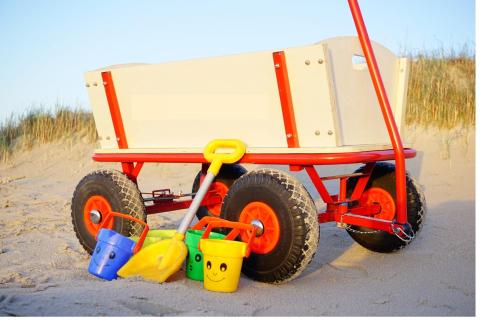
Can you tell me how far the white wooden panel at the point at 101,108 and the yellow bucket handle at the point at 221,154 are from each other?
1.10m

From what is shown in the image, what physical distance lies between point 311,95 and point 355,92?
15.6 inches

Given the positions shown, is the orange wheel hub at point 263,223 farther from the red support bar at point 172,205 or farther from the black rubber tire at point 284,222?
the red support bar at point 172,205

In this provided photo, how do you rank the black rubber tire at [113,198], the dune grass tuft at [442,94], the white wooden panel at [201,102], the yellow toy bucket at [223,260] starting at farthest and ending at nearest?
1. the dune grass tuft at [442,94]
2. the black rubber tire at [113,198]
3. the white wooden panel at [201,102]
4. the yellow toy bucket at [223,260]

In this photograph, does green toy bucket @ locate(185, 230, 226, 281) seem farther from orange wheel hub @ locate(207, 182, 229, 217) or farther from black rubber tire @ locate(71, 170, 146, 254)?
orange wheel hub @ locate(207, 182, 229, 217)

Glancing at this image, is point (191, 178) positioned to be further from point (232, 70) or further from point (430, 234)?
point (232, 70)

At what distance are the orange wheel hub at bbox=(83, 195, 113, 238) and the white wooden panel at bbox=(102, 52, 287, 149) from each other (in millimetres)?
503

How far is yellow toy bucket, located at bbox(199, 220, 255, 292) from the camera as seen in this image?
3070 millimetres

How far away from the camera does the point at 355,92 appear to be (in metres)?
3.48

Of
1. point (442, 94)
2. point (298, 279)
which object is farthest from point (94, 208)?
point (442, 94)

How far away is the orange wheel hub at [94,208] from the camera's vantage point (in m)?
4.10

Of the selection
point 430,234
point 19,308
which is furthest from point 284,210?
point 430,234

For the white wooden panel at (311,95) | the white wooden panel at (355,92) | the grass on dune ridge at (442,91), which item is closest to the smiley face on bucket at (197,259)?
the white wooden panel at (311,95)
